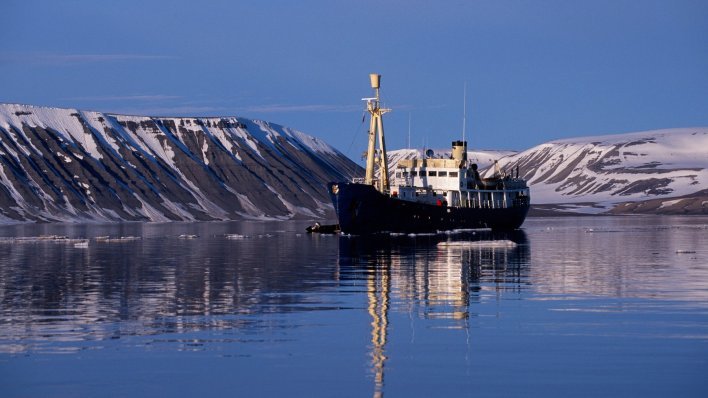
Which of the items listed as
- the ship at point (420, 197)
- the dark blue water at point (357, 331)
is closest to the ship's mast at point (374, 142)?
the ship at point (420, 197)

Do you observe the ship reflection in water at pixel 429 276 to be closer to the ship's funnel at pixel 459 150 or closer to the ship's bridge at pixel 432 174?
the ship's bridge at pixel 432 174

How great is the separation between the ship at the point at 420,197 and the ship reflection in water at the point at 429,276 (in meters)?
32.4

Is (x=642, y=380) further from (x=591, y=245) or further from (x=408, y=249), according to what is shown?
(x=591, y=245)

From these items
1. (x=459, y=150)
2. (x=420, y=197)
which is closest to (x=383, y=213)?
(x=420, y=197)

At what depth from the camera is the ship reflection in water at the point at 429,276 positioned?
31.5m

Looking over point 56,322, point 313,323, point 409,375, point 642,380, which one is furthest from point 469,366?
point 56,322

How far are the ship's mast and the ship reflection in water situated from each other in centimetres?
3939

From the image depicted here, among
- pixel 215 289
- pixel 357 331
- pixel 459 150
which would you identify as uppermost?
pixel 459 150

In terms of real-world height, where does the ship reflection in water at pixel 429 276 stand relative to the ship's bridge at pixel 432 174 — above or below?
below

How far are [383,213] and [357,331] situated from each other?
8728 centimetres

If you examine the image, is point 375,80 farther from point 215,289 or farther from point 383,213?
point 215,289

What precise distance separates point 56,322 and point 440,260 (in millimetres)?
32107

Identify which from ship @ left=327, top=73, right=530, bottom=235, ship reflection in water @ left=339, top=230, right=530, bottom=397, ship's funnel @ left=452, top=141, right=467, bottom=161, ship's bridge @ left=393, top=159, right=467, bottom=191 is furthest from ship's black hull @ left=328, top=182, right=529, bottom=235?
ship reflection in water @ left=339, top=230, right=530, bottom=397

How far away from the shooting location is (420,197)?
408ft
